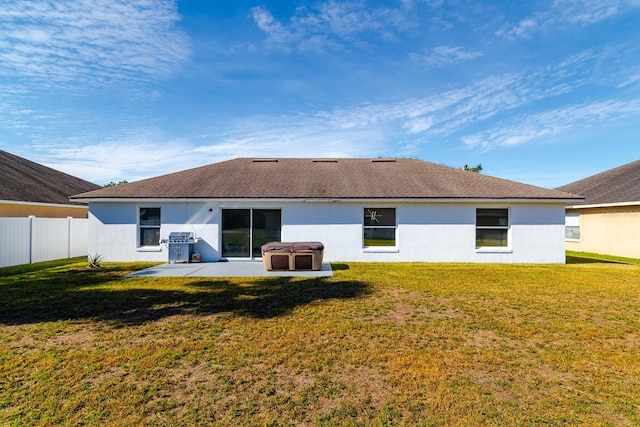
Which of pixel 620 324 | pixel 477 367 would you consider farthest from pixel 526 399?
pixel 620 324

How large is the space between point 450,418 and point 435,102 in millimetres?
18047

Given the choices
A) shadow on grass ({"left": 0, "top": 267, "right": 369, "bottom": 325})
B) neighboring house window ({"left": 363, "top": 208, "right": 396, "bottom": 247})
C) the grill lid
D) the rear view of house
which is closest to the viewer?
shadow on grass ({"left": 0, "top": 267, "right": 369, "bottom": 325})

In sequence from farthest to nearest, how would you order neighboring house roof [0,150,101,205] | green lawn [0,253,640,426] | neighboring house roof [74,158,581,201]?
neighboring house roof [0,150,101,205] → neighboring house roof [74,158,581,201] → green lawn [0,253,640,426]

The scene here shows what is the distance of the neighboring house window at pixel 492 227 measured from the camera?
44.3ft

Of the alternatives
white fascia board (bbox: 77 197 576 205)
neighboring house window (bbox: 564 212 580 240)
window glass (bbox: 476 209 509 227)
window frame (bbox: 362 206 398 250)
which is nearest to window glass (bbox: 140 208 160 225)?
white fascia board (bbox: 77 197 576 205)

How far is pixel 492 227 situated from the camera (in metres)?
13.5

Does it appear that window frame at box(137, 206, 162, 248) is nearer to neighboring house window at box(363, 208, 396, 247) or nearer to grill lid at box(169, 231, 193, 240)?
grill lid at box(169, 231, 193, 240)

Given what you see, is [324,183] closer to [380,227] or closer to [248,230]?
[380,227]

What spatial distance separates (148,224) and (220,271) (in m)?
5.07

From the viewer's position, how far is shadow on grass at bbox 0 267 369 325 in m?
6.19

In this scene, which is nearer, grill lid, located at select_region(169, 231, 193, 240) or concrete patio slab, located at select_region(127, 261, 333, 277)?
concrete patio slab, located at select_region(127, 261, 333, 277)

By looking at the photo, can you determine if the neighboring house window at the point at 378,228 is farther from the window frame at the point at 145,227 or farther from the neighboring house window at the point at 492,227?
the window frame at the point at 145,227

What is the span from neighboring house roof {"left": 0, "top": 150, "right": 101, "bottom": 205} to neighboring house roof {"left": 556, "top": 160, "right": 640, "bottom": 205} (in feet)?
94.8

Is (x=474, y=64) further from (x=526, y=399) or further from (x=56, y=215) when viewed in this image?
(x=56, y=215)
